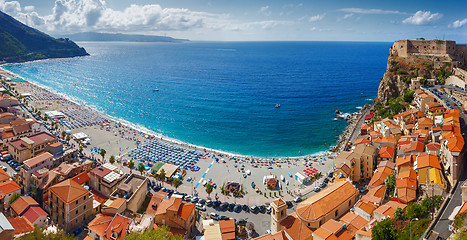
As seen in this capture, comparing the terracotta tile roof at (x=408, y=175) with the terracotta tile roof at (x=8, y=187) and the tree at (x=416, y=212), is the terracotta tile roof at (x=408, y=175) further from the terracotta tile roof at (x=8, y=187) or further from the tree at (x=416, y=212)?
the terracotta tile roof at (x=8, y=187)

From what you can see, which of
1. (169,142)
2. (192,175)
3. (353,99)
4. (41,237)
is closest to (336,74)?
(353,99)

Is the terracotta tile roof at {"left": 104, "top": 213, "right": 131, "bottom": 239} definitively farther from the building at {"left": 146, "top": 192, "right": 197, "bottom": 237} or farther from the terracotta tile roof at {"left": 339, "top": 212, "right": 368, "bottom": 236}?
the terracotta tile roof at {"left": 339, "top": 212, "right": 368, "bottom": 236}

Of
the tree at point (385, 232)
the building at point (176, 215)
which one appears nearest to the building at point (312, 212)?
the tree at point (385, 232)

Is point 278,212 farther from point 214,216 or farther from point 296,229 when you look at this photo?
point 214,216

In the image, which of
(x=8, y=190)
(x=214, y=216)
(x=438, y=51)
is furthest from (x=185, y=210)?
(x=438, y=51)

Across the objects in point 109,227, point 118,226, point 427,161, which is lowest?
point 109,227

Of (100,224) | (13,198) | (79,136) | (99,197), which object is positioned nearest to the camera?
(100,224)

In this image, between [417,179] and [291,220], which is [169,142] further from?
[417,179]

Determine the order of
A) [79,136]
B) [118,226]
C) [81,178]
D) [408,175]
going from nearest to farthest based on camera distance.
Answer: [118,226]
[408,175]
[81,178]
[79,136]
